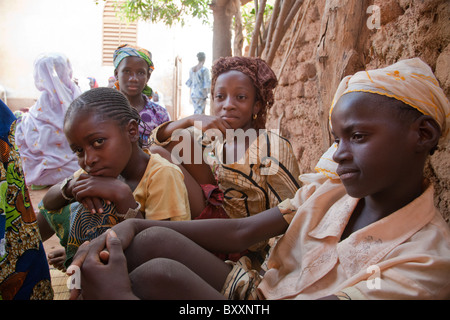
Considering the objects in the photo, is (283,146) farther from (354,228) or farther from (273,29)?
(273,29)

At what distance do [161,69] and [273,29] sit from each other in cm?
958

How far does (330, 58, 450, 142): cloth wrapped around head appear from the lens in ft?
3.50

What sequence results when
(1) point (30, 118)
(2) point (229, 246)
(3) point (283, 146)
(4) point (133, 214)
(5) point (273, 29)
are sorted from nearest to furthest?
1. (2) point (229, 246)
2. (4) point (133, 214)
3. (3) point (283, 146)
4. (5) point (273, 29)
5. (1) point (30, 118)

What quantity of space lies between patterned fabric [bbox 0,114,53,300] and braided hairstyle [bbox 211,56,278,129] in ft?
4.32

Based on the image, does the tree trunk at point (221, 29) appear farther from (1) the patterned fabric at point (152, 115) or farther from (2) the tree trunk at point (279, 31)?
(1) the patterned fabric at point (152, 115)

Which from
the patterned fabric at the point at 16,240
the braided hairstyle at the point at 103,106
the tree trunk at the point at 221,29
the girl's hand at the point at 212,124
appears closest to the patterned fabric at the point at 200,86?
the tree trunk at the point at 221,29

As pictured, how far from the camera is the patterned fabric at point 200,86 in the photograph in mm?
10930

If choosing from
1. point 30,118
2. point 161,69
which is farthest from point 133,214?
point 161,69

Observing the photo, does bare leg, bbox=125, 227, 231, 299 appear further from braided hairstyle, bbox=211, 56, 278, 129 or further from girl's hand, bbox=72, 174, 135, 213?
braided hairstyle, bbox=211, 56, 278, 129

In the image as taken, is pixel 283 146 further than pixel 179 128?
No

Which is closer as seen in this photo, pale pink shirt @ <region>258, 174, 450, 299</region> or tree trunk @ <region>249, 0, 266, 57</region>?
pale pink shirt @ <region>258, 174, 450, 299</region>

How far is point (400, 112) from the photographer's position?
106 centimetres

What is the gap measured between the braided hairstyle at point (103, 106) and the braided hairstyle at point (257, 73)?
2.53ft

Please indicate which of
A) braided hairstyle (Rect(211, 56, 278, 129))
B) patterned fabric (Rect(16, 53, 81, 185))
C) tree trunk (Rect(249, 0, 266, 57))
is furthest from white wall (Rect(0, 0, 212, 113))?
braided hairstyle (Rect(211, 56, 278, 129))
